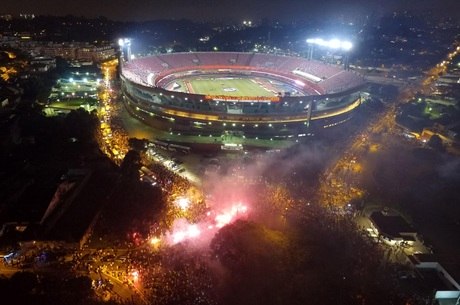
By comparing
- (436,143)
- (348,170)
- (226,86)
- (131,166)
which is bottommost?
(348,170)

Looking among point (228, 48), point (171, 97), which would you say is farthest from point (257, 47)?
point (171, 97)

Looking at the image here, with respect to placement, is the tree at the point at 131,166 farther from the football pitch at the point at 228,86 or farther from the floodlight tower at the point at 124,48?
the floodlight tower at the point at 124,48

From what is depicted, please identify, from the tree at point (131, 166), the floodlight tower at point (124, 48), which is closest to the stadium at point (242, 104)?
the floodlight tower at point (124, 48)

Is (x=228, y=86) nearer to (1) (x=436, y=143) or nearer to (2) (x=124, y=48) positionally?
(2) (x=124, y=48)

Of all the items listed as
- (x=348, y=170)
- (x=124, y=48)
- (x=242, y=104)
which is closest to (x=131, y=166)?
(x=242, y=104)

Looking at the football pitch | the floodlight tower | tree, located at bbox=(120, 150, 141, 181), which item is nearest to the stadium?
the football pitch

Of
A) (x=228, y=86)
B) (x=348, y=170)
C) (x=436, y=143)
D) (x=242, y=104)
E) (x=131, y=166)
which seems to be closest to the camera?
(x=131, y=166)

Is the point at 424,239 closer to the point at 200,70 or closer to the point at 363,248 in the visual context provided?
the point at 363,248
